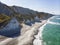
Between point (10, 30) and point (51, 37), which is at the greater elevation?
point (10, 30)

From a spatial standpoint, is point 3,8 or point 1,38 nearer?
point 1,38

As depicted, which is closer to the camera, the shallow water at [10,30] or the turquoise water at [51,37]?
the turquoise water at [51,37]

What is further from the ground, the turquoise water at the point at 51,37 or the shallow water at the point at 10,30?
the shallow water at the point at 10,30

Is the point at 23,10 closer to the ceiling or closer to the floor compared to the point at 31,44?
closer to the ceiling

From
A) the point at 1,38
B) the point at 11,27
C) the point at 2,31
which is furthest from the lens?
the point at 11,27

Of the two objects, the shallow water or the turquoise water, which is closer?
the turquoise water

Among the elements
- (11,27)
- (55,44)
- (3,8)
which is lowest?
(55,44)

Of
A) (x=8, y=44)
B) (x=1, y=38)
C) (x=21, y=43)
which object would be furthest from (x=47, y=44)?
(x=1, y=38)

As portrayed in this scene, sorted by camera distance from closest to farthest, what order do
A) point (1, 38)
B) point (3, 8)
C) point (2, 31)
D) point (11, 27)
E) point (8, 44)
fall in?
point (8, 44)
point (1, 38)
point (2, 31)
point (11, 27)
point (3, 8)

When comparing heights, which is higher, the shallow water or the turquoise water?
the shallow water

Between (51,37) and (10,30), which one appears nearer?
(51,37)

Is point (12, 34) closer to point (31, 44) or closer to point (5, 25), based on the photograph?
point (5, 25)
